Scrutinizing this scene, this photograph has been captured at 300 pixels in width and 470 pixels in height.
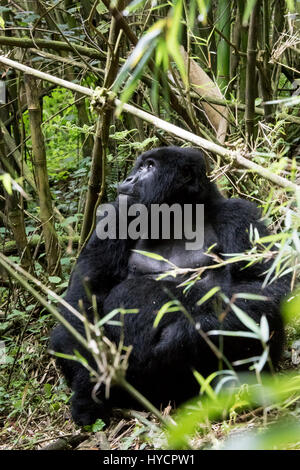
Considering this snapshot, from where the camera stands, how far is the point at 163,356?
3.36 m

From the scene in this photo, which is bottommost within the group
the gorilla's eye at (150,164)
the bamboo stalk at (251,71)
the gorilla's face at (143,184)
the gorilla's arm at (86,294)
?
the gorilla's arm at (86,294)

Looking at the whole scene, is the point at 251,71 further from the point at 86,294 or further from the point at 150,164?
the point at 86,294

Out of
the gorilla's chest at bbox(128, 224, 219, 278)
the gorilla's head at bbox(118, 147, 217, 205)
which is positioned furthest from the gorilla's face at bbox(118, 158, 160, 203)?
the gorilla's chest at bbox(128, 224, 219, 278)

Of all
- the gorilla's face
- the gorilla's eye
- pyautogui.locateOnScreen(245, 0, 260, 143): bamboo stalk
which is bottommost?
the gorilla's face

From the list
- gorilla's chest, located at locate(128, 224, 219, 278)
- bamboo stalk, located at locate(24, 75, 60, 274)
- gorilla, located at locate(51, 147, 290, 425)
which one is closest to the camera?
gorilla, located at locate(51, 147, 290, 425)

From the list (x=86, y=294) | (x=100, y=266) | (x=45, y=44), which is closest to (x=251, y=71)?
(x=45, y=44)

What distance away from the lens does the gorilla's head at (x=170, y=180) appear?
3.71 metres

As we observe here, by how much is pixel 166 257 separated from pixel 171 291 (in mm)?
420

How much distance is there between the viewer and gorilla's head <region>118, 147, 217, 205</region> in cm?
371

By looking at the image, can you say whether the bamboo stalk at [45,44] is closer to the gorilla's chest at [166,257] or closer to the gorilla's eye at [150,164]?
the gorilla's eye at [150,164]

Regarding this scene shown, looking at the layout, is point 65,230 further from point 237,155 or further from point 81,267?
point 237,155

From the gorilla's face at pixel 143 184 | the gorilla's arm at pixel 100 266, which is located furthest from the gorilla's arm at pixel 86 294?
the gorilla's face at pixel 143 184

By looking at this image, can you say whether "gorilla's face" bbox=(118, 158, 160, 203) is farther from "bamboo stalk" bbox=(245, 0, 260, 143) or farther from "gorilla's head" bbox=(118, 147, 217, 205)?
"bamboo stalk" bbox=(245, 0, 260, 143)
